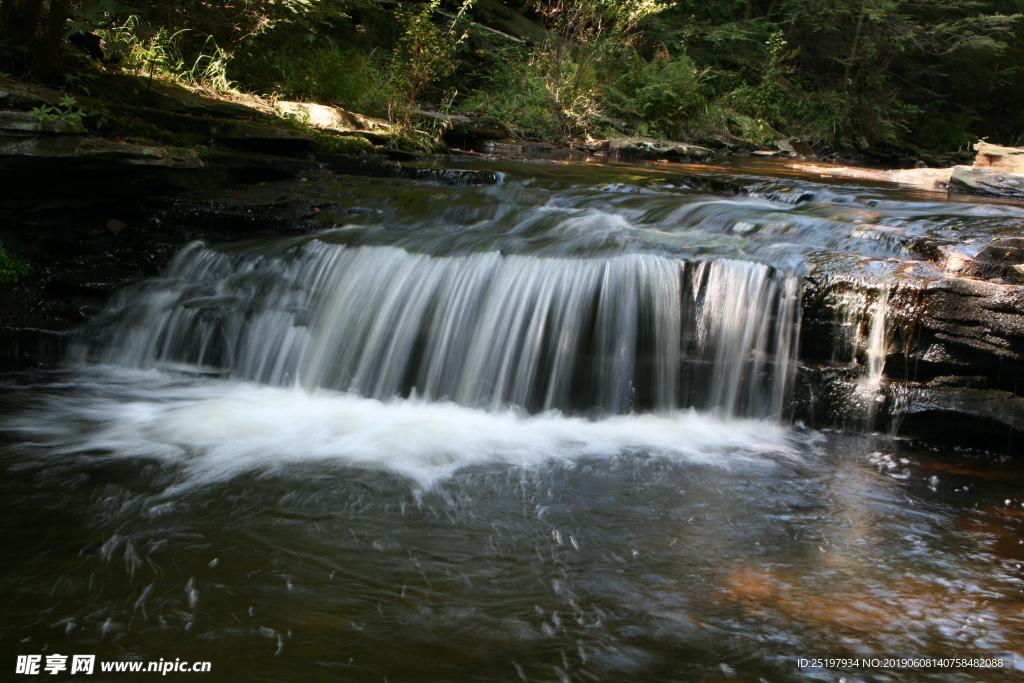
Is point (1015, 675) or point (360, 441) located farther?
point (360, 441)

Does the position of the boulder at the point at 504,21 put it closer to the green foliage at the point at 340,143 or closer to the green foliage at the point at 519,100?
the green foliage at the point at 519,100

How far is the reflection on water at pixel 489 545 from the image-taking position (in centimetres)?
265

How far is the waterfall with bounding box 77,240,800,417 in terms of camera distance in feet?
17.8

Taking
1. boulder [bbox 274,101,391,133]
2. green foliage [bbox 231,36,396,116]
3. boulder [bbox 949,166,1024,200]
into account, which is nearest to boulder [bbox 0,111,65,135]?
boulder [bbox 274,101,391,133]

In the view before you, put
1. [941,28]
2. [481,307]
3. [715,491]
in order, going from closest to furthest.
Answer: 1. [715,491]
2. [481,307]
3. [941,28]

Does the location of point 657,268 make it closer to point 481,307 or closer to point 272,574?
point 481,307

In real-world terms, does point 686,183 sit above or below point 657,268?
above

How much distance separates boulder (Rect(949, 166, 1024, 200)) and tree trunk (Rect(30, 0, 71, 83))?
11275 millimetres

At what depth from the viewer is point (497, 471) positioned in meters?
4.29

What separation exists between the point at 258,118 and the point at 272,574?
25.8 feet

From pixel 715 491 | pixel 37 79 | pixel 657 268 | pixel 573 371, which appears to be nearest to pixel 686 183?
pixel 657 268

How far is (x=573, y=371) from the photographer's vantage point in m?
5.54

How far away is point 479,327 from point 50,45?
204 inches

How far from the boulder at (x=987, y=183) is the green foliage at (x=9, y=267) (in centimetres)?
1160
